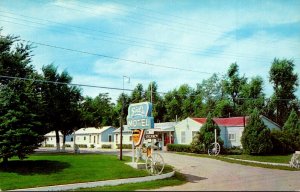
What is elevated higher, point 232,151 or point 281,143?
point 281,143

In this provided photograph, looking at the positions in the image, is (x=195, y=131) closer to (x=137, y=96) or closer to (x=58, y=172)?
(x=58, y=172)

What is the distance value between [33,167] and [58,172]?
8.67 feet

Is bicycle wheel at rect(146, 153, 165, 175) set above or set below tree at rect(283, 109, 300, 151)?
below

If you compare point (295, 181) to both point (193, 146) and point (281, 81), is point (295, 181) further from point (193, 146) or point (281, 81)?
point (281, 81)

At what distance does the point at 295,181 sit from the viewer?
66.1ft

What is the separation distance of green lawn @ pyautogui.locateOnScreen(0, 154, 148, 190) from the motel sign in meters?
2.66

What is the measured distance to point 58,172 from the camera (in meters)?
20.7

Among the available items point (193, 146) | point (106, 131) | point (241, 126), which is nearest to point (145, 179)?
point (193, 146)

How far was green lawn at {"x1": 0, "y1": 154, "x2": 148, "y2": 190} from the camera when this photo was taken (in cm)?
1856

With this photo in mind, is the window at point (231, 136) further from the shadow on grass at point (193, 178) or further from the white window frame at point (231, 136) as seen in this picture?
the shadow on grass at point (193, 178)

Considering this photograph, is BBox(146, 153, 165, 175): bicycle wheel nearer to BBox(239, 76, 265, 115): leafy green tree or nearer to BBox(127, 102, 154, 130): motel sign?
BBox(127, 102, 154, 130): motel sign

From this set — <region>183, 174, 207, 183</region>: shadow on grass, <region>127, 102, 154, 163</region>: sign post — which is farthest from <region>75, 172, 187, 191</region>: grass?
<region>127, 102, 154, 163</region>: sign post

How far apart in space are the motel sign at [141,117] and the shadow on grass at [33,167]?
16.4 feet

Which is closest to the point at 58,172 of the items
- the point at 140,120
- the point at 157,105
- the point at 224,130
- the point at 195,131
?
the point at 140,120
